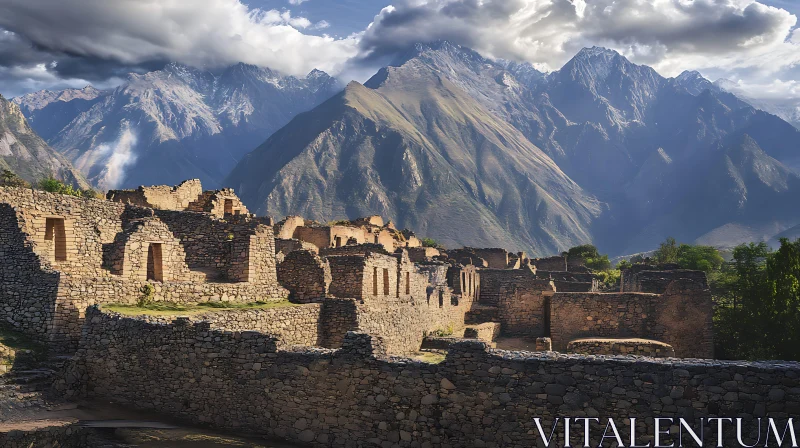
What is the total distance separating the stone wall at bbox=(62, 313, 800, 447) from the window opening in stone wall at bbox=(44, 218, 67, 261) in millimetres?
3573

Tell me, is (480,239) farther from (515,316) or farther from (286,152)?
(515,316)

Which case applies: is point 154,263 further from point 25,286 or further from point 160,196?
point 160,196

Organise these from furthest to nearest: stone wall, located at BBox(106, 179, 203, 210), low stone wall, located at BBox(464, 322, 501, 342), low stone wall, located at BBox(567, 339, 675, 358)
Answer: stone wall, located at BBox(106, 179, 203, 210) < low stone wall, located at BBox(464, 322, 501, 342) < low stone wall, located at BBox(567, 339, 675, 358)

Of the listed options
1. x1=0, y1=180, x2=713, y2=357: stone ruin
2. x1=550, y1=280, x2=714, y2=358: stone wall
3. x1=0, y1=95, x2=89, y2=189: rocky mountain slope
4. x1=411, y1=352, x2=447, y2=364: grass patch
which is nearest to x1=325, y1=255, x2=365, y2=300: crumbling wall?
x1=0, y1=180, x2=713, y2=357: stone ruin

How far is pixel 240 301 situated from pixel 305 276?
2.83 meters

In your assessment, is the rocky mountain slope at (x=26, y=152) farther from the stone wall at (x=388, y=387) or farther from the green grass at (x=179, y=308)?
the stone wall at (x=388, y=387)

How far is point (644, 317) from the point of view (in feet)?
83.3

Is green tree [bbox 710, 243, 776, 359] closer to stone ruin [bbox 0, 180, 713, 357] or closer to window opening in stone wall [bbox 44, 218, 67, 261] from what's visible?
stone ruin [bbox 0, 180, 713, 357]

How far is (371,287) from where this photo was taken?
2352 centimetres

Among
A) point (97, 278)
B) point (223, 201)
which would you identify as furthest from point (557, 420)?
point (223, 201)

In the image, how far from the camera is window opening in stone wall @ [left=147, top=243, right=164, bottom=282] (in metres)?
19.7

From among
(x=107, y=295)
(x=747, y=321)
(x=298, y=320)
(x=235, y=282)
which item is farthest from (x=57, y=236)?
(x=747, y=321)

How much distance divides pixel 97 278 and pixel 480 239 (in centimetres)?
14755

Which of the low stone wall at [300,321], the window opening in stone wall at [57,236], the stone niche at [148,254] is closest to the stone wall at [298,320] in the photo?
the low stone wall at [300,321]
